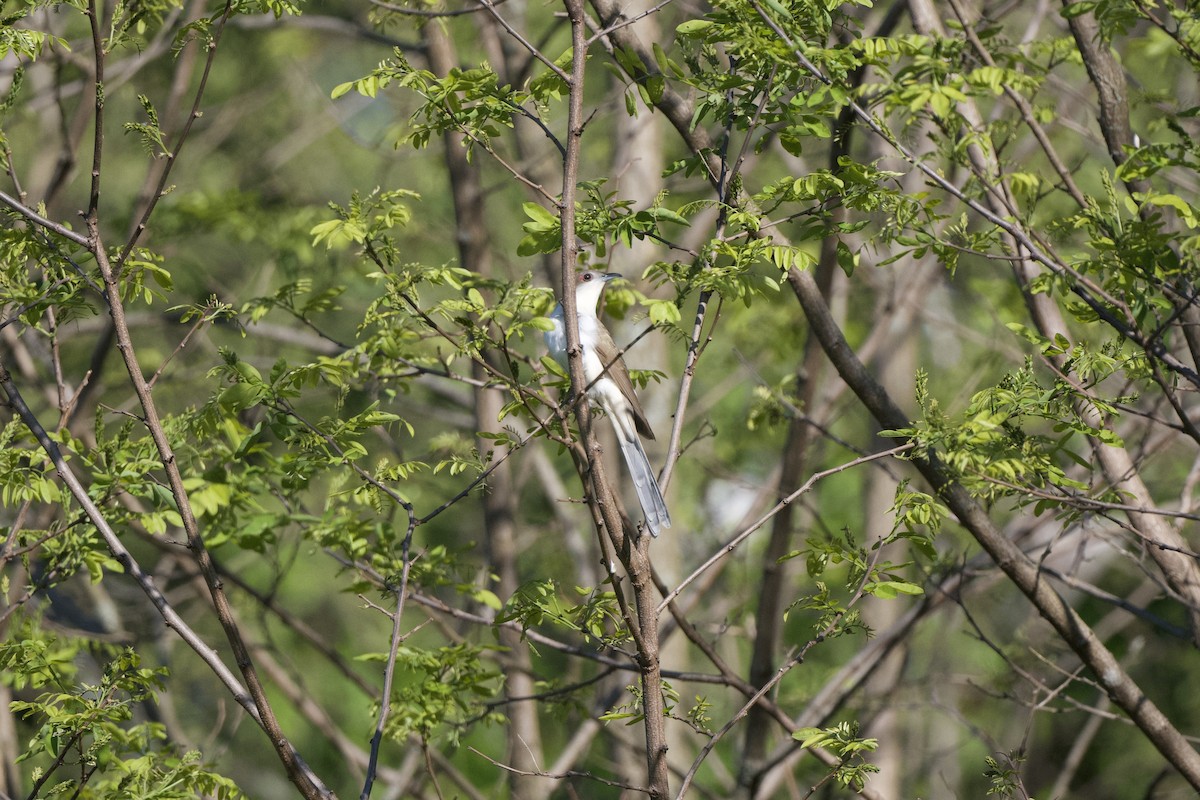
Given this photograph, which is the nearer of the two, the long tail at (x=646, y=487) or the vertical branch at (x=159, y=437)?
the vertical branch at (x=159, y=437)

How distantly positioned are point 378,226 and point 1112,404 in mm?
2153

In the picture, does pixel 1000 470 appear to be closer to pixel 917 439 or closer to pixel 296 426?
pixel 917 439

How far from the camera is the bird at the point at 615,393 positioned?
3.45m

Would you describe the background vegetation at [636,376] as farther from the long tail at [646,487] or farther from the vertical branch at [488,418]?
the long tail at [646,487]

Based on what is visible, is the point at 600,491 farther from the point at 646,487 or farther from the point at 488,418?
the point at 488,418

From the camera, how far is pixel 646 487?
4043 mm

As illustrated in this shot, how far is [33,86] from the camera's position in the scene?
320 inches

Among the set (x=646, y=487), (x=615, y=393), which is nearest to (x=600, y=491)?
(x=646, y=487)

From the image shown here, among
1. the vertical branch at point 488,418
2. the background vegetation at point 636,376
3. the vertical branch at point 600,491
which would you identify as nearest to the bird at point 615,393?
the background vegetation at point 636,376

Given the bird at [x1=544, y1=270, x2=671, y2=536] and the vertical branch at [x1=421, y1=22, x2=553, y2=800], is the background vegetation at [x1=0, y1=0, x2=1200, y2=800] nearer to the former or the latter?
the vertical branch at [x1=421, y1=22, x2=553, y2=800]

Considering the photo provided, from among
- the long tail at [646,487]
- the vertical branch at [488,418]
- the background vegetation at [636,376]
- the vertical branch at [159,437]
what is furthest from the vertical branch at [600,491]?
the vertical branch at [488,418]

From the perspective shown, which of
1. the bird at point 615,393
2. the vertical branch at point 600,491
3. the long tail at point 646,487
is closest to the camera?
the vertical branch at point 600,491

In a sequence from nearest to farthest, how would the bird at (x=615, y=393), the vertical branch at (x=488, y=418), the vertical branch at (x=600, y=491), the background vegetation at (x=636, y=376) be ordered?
the vertical branch at (x=600, y=491)
the background vegetation at (x=636, y=376)
the bird at (x=615, y=393)
the vertical branch at (x=488, y=418)

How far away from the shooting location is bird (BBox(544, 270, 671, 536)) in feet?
11.3
